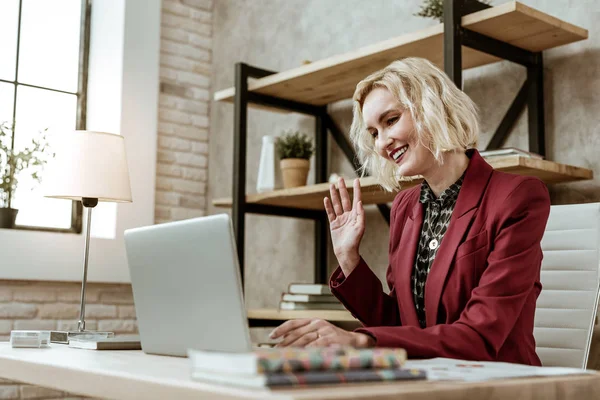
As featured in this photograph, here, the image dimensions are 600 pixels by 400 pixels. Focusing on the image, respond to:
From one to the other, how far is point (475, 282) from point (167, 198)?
98.2 inches

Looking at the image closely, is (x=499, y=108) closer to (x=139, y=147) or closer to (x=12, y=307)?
(x=139, y=147)

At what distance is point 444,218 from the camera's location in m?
1.77

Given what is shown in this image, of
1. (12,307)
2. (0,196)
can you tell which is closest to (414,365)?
(12,307)

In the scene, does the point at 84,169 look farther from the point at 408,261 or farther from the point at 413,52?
the point at 408,261

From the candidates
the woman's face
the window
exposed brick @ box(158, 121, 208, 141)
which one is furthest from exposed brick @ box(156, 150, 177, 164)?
the woman's face

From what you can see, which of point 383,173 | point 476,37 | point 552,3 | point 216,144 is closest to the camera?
point 383,173

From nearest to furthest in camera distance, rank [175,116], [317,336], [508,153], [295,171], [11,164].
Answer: [317,336]
[508,153]
[295,171]
[11,164]
[175,116]

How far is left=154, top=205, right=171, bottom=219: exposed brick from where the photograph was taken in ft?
12.4

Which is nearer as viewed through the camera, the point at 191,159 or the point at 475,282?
the point at 475,282

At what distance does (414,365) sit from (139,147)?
2780 millimetres

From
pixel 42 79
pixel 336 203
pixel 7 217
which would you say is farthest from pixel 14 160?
pixel 336 203

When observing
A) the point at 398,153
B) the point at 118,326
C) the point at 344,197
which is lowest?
the point at 118,326

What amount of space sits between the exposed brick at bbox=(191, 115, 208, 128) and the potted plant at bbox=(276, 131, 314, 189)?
97 cm

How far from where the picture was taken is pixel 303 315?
272 cm
